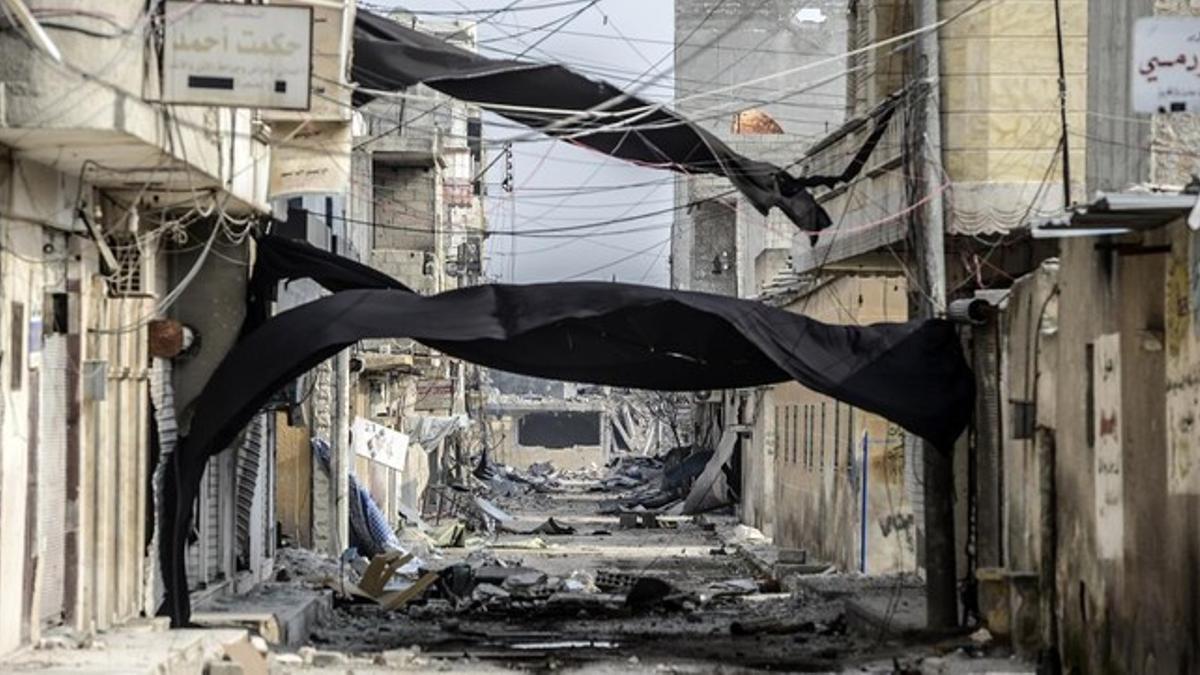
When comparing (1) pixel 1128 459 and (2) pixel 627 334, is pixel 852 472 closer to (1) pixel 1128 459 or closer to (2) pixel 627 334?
(2) pixel 627 334

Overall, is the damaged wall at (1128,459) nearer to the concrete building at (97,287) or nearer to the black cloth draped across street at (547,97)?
the black cloth draped across street at (547,97)

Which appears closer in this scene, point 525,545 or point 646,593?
point 646,593

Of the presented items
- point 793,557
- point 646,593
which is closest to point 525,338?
point 646,593

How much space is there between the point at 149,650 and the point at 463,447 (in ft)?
173

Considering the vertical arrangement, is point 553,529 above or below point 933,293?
below

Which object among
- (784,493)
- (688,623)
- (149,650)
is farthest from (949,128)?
(784,493)

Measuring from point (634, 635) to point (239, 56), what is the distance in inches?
351

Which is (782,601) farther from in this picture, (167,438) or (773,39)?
(773,39)

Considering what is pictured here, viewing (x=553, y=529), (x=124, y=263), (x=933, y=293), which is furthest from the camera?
(x=553, y=529)

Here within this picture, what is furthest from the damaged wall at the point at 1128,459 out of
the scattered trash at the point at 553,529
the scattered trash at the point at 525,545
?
the scattered trash at the point at 553,529

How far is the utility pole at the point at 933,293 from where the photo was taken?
1845cm

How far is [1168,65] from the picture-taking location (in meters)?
12.9

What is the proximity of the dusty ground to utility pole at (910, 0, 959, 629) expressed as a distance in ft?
2.01

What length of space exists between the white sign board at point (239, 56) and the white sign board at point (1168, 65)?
5297 mm
